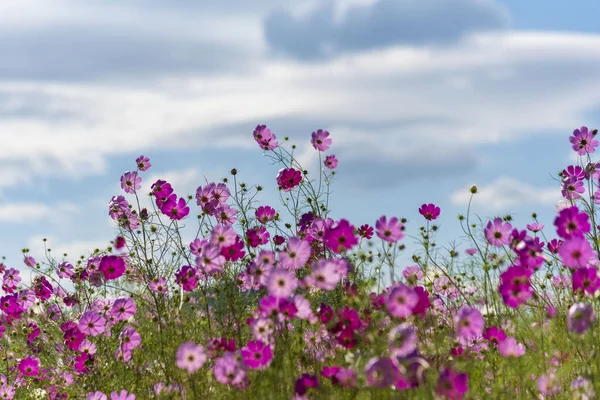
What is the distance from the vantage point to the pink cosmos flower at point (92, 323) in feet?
13.8

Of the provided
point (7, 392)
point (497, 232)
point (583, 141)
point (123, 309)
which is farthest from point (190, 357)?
point (583, 141)

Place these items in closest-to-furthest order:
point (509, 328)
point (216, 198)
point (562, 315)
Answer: point (509, 328) → point (216, 198) → point (562, 315)

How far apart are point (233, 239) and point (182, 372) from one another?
0.66 m

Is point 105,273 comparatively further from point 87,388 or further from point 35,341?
point 35,341

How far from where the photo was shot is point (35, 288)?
5457 millimetres

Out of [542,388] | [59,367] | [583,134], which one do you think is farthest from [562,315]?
[59,367]

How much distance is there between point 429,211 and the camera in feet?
15.4

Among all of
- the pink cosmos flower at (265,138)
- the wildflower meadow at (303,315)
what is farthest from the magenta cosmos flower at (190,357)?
the pink cosmos flower at (265,138)

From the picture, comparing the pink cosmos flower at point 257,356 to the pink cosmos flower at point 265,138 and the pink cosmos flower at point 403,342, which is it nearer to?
the pink cosmos flower at point 403,342

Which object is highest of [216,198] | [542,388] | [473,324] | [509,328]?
[216,198]

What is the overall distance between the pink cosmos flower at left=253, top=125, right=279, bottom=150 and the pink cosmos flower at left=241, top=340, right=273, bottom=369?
8.29ft

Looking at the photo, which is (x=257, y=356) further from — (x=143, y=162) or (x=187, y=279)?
(x=143, y=162)

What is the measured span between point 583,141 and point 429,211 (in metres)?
1.35

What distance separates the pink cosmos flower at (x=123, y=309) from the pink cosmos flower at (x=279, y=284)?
1.86 m
